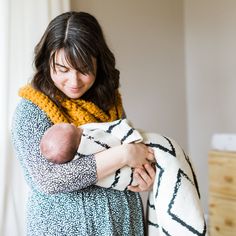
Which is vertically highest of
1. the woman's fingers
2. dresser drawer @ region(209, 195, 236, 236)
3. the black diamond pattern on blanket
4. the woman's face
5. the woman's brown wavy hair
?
the woman's brown wavy hair

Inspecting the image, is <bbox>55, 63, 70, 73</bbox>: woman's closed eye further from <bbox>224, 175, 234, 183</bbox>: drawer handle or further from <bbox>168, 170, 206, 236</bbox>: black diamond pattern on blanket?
<bbox>224, 175, 234, 183</bbox>: drawer handle

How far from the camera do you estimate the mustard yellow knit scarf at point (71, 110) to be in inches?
42.4

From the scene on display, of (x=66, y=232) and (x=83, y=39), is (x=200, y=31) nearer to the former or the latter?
(x=83, y=39)

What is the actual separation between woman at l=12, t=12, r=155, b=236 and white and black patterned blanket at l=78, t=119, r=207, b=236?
0.09ft

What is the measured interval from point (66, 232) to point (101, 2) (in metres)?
1.58

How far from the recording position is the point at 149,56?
260cm

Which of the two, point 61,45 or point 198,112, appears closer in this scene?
point 61,45

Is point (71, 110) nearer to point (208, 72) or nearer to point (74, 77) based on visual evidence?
point (74, 77)

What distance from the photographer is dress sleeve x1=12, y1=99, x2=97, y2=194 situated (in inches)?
38.5

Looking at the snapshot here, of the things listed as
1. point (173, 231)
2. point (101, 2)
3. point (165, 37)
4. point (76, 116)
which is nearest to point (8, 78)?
point (76, 116)

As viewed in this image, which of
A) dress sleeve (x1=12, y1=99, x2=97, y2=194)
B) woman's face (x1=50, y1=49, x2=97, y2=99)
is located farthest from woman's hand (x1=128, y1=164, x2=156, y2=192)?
woman's face (x1=50, y1=49, x2=97, y2=99)

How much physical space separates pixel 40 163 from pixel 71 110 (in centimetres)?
20

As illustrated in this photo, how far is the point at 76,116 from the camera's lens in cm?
113

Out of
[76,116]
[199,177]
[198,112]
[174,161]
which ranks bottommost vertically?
[199,177]
